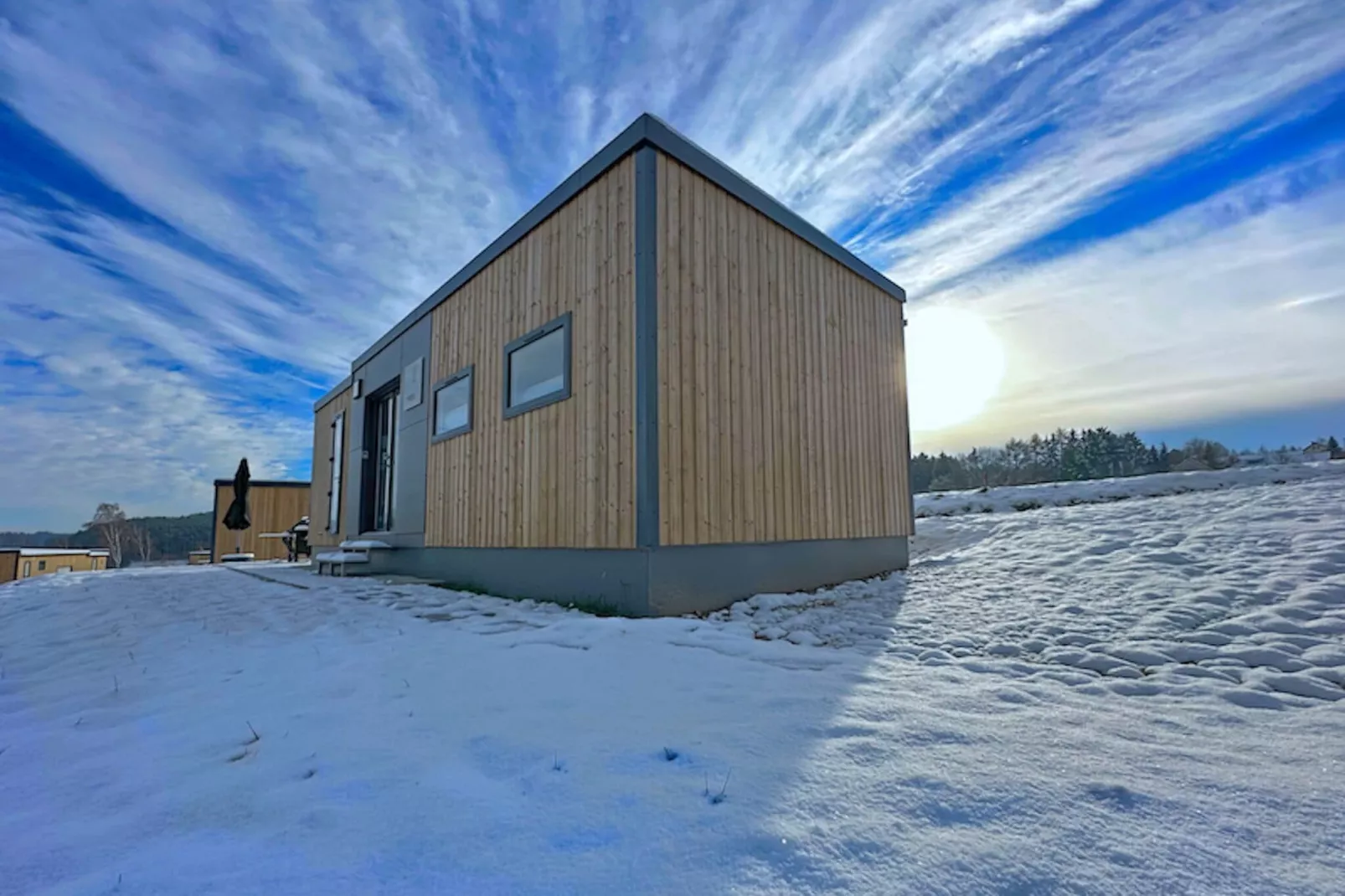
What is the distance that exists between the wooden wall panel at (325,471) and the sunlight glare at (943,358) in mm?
8718

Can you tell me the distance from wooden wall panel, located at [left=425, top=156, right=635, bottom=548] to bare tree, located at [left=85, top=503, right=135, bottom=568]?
36.5 meters

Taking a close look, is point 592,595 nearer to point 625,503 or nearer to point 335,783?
point 625,503

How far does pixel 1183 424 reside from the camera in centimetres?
1728

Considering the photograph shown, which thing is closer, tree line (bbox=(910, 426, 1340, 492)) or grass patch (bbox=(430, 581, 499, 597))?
grass patch (bbox=(430, 581, 499, 597))

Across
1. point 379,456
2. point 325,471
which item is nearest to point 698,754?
point 379,456

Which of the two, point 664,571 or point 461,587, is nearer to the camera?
point 664,571

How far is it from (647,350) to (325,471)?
384 inches

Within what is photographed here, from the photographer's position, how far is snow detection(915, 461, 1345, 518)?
→ 29.8 feet

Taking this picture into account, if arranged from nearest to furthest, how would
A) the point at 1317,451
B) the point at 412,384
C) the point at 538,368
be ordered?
the point at 538,368 → the point at 412,384 → the point at 1317,451

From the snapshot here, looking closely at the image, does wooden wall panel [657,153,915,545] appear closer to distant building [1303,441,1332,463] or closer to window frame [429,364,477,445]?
window frame [429,364,477,445]

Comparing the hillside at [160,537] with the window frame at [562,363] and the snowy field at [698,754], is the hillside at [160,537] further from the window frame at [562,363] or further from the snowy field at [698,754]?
the snowy field at [698,754]

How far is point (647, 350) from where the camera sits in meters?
4.14

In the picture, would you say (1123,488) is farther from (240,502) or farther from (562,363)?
(240,502)

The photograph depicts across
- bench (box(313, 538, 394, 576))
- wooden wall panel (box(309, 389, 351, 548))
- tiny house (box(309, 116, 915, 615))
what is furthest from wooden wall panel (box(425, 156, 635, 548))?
wooden wall panel (box(309, 389, 351, 548))
